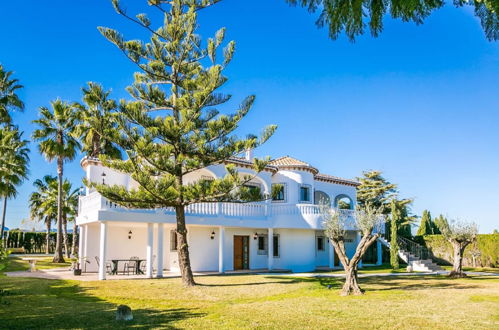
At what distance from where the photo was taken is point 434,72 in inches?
649

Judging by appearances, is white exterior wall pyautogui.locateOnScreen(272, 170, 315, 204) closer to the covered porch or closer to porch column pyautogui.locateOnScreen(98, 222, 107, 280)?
the covered porch

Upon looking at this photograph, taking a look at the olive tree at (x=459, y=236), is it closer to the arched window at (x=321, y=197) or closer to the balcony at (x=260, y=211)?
the balcony at (x=260, y=211)

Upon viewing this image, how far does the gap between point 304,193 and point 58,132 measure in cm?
1445

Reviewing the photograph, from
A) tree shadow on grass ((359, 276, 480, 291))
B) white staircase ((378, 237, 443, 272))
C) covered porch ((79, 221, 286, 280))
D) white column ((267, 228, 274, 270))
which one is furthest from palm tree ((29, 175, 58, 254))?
tree shadow on grass ((359, 276, 480, 291))

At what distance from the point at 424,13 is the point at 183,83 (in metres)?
13.3

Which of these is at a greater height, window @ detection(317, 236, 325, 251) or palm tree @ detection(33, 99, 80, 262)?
palm tree @ detection(33, 99, 80, 262)

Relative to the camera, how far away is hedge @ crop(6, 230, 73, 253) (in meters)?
42.8

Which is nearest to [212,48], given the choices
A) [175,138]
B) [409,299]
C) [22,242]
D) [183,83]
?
[183,83]

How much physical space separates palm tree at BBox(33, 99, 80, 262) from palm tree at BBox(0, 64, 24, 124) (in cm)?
309

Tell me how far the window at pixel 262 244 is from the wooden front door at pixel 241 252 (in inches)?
27.2

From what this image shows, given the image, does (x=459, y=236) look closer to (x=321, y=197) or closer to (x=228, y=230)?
(x=321, y=197)

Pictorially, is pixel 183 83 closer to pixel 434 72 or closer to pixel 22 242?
pixel 434 72

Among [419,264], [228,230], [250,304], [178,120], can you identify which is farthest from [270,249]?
[250,304]

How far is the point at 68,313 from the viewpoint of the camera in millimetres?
10180
